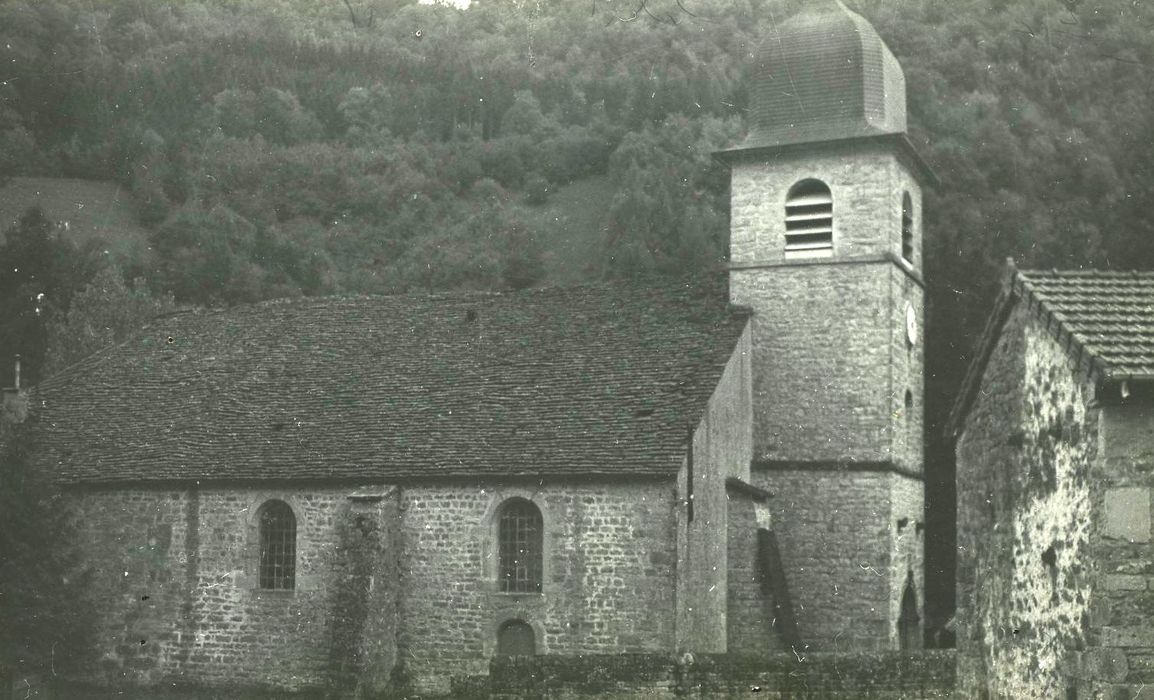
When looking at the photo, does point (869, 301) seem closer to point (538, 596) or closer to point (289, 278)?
point (538, 596)

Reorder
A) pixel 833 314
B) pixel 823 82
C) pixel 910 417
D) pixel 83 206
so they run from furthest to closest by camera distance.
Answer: pixel 83 206, pixel 910 417, pixel 823 82, pixel 833 314

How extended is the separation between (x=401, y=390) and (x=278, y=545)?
157 inches

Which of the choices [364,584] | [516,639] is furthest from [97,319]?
[516,639]

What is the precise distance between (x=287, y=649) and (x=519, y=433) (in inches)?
239

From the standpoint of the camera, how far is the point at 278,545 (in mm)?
29500

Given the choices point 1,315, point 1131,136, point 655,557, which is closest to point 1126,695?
point 655,557

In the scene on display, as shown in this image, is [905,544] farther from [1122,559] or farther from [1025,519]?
[1122,559]

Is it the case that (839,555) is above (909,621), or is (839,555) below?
above

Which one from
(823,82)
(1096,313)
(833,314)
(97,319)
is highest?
(823,82)

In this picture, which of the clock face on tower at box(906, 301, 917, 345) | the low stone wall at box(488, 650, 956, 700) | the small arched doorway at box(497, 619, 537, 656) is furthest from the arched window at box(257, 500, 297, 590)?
the clock face on tower at box(906, 301, 917, 345)

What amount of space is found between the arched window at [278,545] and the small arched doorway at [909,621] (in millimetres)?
12245

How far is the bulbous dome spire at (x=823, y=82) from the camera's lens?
31078mm

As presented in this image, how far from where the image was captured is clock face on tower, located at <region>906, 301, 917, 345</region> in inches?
1257

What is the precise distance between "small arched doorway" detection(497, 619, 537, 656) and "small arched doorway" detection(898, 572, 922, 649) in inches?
320
